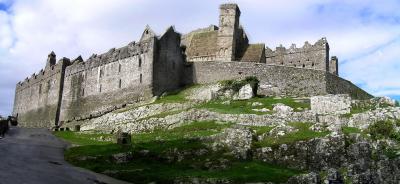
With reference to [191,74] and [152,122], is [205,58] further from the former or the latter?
[152,122]

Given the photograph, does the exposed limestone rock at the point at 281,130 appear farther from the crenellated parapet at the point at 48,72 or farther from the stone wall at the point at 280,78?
the crenellated parapet at the point at 48,72

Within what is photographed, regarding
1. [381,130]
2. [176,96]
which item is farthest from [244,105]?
[381,130]

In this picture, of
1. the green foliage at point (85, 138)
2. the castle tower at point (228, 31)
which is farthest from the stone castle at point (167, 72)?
the green foliage at point (85, 138)

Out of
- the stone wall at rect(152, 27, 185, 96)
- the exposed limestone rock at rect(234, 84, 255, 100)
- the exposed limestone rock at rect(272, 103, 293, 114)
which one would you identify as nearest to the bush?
the exposed limestone rock at rect(272, 103, 293, 114)

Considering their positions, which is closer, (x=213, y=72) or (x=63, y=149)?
(x=63, y=149)

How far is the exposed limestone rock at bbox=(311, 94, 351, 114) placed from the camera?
6247 centimetres

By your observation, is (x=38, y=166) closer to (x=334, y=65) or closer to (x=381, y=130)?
(x=381, y=130)

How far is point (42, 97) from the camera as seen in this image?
10600 centimetres

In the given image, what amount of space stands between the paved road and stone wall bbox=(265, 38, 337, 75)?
56.7 meters

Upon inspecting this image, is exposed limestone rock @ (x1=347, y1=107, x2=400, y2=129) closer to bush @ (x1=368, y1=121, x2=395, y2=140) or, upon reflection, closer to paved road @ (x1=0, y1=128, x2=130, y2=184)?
bush @ (x1=368, y1=121, x2=395, y2=140)

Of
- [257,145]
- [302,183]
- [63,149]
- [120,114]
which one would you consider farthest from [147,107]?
[302,183]

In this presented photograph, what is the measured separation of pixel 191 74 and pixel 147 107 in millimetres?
15497

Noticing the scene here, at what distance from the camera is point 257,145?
49.1 meters

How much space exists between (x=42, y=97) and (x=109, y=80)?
2336 centimetres
